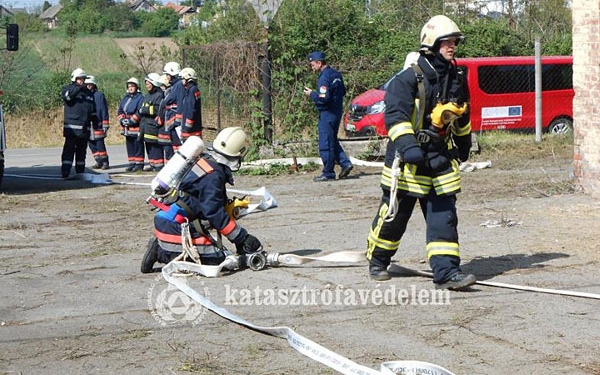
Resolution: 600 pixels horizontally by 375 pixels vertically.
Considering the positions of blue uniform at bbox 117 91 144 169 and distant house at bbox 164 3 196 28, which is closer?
blue uniform at bbox 117 91 144 169

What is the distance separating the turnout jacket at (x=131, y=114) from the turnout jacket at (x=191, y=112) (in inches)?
88.6

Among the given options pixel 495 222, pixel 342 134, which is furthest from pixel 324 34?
pixel 495 222

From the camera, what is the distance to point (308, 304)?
274 inches

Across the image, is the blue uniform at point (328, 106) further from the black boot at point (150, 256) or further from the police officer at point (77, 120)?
the black boot at point (150, 256)

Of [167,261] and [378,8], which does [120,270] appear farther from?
[378,8]

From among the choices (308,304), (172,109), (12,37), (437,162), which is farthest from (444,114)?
(12,37)

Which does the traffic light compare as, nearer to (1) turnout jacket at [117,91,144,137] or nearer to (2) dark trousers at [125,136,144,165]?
(1) turnout jacket at [117,91,144,137]

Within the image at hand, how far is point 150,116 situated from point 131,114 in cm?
91

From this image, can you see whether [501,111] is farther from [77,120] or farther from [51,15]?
[51,15]

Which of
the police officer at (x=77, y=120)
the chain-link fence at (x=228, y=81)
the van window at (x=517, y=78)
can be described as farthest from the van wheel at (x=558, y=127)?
the police officer at (x=77, y=120)

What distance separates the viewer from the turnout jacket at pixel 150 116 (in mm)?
17219

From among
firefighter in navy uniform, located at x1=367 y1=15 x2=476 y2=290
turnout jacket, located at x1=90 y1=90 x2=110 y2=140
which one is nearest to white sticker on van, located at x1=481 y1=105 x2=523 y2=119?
turnout jacket, located at x1=90 y1=90 x2=110 y2=140

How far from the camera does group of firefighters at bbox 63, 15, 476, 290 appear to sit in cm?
719

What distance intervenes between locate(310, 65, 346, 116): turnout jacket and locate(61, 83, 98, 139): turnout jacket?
481 cm
